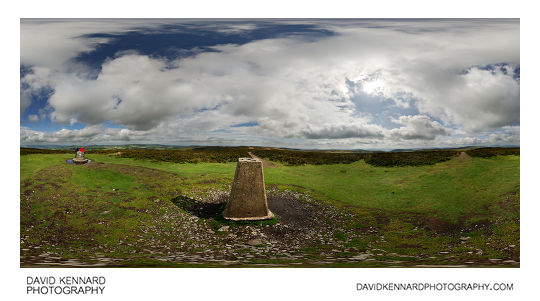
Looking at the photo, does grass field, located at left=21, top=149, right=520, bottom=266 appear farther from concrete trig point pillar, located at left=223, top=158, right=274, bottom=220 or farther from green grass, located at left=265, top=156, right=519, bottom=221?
concrete trig point pillar, located at left=223, top=158, right=274, bottom=220

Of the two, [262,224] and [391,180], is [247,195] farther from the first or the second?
[391,180]

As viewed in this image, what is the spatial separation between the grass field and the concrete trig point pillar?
658mm

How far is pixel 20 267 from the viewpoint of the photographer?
895 centimetres

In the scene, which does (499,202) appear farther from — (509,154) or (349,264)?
(509,154)

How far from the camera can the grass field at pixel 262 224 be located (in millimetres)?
9617


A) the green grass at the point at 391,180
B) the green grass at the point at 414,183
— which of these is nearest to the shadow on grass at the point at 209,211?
the green grass at the point at 391,180

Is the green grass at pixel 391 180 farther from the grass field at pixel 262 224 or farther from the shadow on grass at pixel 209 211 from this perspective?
the shadow on grass at pixel 209 211

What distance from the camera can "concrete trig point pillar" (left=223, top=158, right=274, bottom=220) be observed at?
42.4 ft

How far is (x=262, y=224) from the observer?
12773 mm

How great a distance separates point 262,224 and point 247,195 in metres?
1.69

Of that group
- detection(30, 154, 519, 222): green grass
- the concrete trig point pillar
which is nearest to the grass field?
detection(30, 154, 519, 222): green grass

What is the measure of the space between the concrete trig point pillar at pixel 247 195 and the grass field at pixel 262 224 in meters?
0.66

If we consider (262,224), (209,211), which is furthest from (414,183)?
(209,211)

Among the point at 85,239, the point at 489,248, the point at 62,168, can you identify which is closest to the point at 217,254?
the point at 85,239
